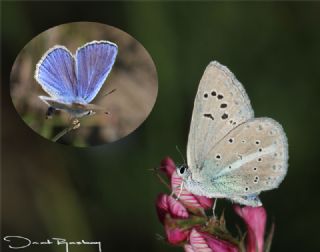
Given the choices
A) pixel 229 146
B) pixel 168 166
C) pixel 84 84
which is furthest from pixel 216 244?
pixel 84 84

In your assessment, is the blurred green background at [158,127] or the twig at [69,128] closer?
the twig at [69,128]

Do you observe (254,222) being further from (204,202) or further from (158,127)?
(158,127)

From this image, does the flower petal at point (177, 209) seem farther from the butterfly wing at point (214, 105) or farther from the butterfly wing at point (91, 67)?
the butterfly wing at point (91, 67)

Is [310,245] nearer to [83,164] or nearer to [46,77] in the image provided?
[83,164]

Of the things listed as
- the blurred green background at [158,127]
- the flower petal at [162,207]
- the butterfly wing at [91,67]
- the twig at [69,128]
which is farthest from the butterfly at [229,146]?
the blurred green background at [158,127]

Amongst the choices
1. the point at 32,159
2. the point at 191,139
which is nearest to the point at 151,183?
the point at 32,159
